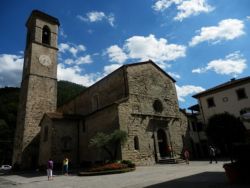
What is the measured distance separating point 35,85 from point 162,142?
19.5 m

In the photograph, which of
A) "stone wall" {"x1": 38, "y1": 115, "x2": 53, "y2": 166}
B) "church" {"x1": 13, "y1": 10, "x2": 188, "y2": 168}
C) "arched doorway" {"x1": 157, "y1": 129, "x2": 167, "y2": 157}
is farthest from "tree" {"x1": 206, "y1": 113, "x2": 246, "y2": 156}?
"stone wall" {"x1": 38, "y1": 115, "x2": 53, "y2": 166}

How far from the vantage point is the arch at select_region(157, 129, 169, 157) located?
23.7 meters

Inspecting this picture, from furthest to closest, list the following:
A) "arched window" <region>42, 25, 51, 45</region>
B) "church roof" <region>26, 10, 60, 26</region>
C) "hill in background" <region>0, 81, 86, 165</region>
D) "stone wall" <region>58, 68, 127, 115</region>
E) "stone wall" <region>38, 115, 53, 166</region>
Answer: "hill in background" <region>0, 81, 86, 165</region>
"arched window" <region>42, 25, 51, 45</region>
"church roof" <region>26, 10, 60, 26</region>
"stone wall" <region>58, 68, 127, 115</region>
"stone wall" <region>38, 115, 53, 166</region>

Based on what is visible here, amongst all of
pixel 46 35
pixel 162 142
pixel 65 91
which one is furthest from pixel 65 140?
pixel 65 91

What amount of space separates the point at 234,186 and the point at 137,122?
14.6m

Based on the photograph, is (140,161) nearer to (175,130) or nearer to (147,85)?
(175,130)

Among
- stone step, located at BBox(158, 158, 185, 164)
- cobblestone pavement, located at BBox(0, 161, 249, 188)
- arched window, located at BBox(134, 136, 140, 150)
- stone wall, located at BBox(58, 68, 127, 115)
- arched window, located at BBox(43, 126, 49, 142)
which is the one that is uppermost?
stone wall, located at BBox(58, 68, 127, 115)

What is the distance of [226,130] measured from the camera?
24844 mm

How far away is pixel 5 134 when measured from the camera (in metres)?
50.0

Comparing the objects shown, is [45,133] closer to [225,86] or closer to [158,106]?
[158,106]

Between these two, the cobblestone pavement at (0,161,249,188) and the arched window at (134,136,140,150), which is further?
the arched window at (134,136,140,150)

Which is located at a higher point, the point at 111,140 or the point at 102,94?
the point at 102,94

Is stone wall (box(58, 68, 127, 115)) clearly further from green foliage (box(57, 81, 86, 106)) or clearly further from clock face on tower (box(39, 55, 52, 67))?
green foliage (box(57, 81, 86, 106))

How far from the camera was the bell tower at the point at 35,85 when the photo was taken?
27750 mm
